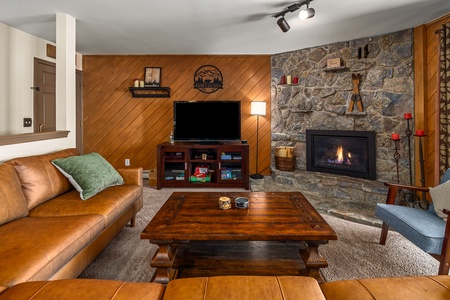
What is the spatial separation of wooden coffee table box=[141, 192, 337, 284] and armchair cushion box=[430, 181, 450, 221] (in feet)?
3.09

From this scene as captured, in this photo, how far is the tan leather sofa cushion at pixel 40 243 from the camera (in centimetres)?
117

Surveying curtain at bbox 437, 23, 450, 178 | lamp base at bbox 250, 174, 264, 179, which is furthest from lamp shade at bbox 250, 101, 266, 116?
curtain at bbox 437, 23, 450, 178

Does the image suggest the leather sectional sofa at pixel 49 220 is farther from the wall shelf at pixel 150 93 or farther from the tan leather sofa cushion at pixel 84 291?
the wall shelf at pixel 150 93

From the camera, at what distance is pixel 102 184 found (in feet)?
7.59

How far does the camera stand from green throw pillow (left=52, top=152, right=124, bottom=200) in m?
2.20

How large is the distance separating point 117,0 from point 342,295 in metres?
3.14

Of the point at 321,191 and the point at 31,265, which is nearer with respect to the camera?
the point at 31,265

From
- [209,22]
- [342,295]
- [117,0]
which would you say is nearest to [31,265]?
[342,295]

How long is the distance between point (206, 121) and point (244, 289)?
358 centimetres

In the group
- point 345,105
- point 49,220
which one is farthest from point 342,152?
point 49,220

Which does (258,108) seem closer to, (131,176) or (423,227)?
(131,176)

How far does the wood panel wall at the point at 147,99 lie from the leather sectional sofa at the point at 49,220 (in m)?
2.23

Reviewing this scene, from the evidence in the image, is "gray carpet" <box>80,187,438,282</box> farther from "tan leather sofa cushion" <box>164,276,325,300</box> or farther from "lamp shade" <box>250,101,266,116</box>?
"lamp shade" <box>250,101,266,116</box>

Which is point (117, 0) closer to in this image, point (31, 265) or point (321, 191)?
point (31, 265)
